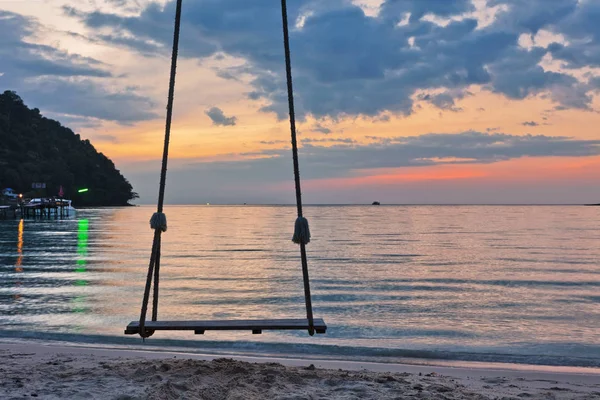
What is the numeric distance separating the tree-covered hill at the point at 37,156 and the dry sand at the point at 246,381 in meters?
137

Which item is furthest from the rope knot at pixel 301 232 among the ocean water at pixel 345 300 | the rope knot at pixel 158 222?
the ocean water at pixel 345 300

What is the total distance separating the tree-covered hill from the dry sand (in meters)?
137

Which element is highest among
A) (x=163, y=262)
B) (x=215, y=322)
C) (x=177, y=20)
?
(x=177, y=20)

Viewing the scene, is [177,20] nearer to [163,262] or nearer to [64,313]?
[64,313]

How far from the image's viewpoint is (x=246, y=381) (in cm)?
628

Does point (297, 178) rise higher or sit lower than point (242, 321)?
higher

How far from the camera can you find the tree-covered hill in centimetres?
13925

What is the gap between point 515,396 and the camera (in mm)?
6066

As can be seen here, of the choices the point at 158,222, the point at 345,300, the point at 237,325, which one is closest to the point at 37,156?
the point at 345,300

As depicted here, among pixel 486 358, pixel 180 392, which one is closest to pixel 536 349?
pixel 486 358

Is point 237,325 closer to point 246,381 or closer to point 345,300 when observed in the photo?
point 246,381

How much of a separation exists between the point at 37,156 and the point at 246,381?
549 feet

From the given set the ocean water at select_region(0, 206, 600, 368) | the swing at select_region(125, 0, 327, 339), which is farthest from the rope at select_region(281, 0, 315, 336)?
the ocean water at select_region(0, 206, 600, 368)

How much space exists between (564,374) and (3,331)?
9.61 meters
